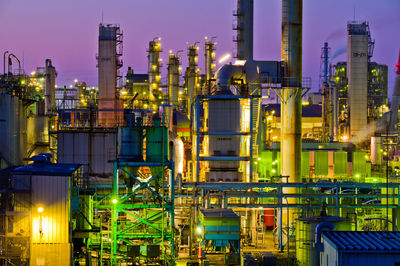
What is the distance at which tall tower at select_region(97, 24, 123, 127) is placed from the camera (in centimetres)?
3497

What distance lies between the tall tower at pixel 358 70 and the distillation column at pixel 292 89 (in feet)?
68.6

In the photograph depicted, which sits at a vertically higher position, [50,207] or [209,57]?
[209,57]

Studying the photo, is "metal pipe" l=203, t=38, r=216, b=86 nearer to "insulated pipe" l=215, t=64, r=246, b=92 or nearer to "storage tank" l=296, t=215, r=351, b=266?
"insulated pipe" l=215, t=64, r=246, b=92

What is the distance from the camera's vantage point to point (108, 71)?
3556cm

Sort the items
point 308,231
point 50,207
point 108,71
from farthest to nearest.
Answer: point 108,71 → point 308,231 → point 50,207

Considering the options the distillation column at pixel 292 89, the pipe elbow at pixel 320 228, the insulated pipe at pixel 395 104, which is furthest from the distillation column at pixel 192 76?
the pipe elbow at pixel 320 228

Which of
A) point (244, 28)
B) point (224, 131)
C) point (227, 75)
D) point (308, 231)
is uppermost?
point (244, 28)

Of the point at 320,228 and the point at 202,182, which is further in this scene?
the point at 202,182

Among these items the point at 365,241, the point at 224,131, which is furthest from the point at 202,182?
the point at 365,241

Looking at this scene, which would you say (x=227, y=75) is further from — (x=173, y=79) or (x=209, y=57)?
(x=173, y=79)

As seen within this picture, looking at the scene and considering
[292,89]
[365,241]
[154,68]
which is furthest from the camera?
[154,68]

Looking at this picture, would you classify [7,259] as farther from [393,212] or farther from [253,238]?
[393,212]

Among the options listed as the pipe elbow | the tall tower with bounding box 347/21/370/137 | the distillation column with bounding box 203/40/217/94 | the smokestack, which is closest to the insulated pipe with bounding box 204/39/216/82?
the distillation column with bounding box 203/40/217/94

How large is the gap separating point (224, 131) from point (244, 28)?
38.7 feet
